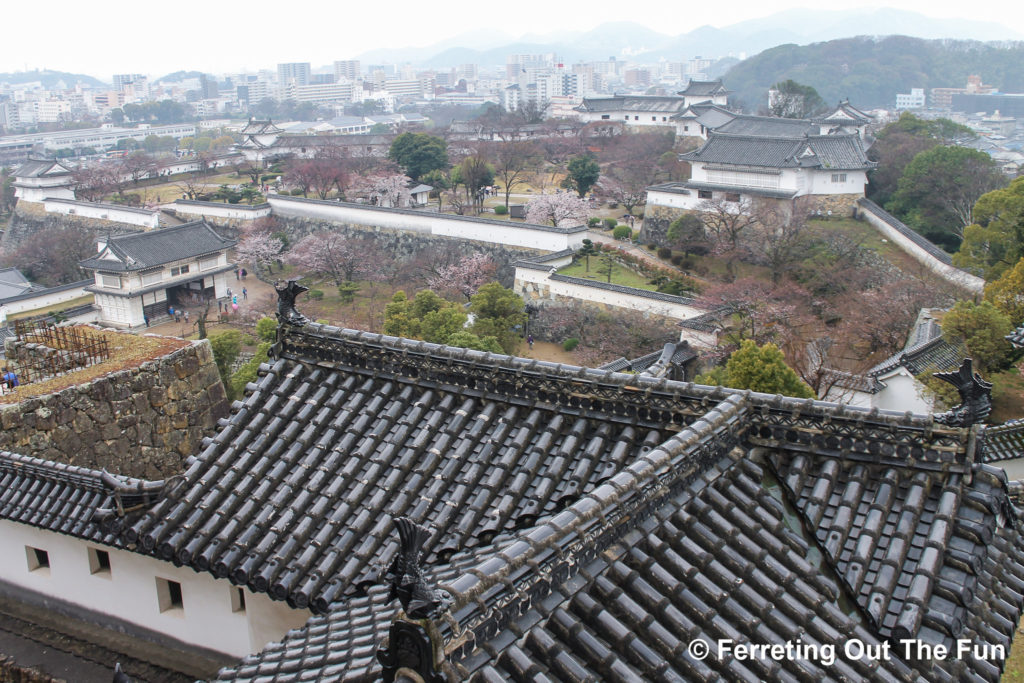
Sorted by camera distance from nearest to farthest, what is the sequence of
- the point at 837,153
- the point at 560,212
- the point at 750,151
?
the point at 837,153
the point at 750,151
the point at 560,212

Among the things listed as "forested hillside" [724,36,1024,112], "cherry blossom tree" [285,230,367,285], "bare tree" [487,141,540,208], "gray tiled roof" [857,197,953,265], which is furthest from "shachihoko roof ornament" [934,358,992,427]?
"forested hillside" [724,36,1024,112]

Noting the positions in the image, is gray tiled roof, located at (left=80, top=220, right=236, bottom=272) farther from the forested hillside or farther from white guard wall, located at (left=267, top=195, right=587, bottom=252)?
the forested hillside

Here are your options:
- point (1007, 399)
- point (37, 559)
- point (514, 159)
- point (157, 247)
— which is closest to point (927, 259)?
point (1007, 399)

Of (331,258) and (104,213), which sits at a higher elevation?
(104,213)

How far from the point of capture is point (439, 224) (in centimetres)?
5034

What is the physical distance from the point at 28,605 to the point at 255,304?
36151 mm

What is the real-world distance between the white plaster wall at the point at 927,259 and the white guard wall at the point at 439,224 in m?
15.4

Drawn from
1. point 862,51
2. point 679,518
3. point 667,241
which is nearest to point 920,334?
point 667,241

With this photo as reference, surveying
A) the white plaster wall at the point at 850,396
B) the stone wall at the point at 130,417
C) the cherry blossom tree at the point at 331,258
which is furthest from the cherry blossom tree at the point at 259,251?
the stone wall at the point at 130,417

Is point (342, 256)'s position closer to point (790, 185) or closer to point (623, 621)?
point (790, 185)

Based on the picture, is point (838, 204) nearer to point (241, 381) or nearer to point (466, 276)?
point (466, 276)

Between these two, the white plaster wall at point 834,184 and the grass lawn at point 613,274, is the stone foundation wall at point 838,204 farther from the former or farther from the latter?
the grass lawn at point 613,274

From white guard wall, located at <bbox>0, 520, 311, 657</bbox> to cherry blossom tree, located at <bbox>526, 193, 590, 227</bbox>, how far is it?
1649 inches

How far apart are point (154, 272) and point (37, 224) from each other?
28396 mm
